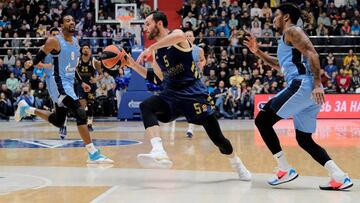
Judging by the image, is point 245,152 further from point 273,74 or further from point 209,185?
point 273,74

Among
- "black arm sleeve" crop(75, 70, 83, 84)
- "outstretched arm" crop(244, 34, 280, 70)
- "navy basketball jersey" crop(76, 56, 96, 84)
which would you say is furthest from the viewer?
"navy basketball jersey" crop(76, 56, 96, 84)

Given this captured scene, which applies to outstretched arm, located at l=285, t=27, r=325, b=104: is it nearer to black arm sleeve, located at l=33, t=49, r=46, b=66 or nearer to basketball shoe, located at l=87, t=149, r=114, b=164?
basketball shoe, located at l=87, t=149, r=114, b=164

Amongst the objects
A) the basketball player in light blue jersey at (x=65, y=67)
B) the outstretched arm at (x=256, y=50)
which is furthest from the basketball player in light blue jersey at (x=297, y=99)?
the basketball player in light blue jersey at (x=65, y=67)

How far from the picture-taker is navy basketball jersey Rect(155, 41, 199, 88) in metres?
7.25

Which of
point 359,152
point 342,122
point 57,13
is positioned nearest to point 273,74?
point 342,122

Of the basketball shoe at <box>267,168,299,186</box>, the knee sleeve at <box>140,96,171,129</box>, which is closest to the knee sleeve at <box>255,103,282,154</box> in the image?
the basketball shoe at <box>267,168,299,186</box>

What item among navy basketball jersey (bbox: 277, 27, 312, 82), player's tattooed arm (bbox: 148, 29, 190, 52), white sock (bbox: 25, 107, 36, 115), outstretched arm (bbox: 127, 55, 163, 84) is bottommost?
white sock (bbox: 25, 107, 36, 115)

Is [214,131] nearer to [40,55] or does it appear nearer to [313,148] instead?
[313,148]

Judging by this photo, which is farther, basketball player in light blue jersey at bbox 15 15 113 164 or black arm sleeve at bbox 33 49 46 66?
black arm sleeve at bbox 33 49 46 66

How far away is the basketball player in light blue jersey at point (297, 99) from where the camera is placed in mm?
6656

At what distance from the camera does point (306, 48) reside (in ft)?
21.6

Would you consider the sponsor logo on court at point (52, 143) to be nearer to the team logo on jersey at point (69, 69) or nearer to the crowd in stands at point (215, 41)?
the team logo on jersey at point (69, 69)

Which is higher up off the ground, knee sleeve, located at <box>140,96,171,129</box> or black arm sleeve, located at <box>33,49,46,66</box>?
black arm sleeve, located at <box>33,49,46,66</box>

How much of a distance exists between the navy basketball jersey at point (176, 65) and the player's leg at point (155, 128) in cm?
28
